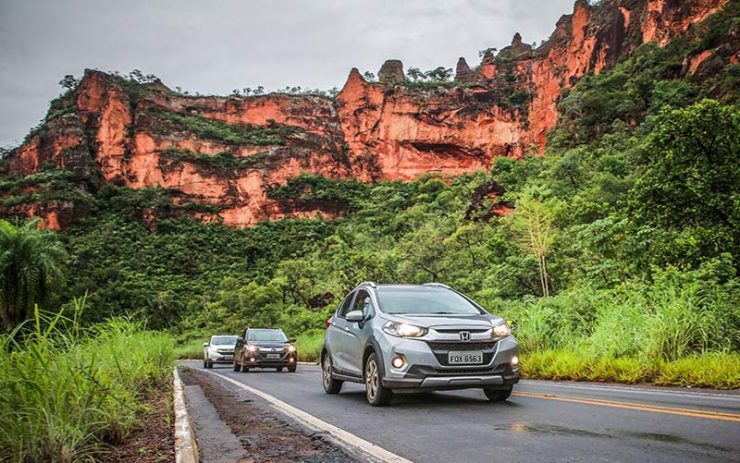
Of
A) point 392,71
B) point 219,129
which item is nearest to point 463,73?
point 392,71

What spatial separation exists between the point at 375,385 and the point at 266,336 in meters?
13.4

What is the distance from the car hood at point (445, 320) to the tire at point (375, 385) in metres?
0.64

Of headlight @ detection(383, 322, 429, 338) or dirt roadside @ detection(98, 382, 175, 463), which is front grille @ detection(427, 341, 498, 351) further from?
dirt roadside @ detection(98, 382, 175, 463)

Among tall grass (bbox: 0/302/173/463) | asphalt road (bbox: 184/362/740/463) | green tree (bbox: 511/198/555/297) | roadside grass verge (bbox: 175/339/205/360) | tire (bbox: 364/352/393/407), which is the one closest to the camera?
tall grass (bbox: 0/302/173/463)

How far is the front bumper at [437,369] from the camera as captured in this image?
7.42 m

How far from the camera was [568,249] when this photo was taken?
22.5 metres

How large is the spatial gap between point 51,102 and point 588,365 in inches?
4978

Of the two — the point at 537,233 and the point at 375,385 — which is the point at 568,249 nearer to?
the point at 537,233

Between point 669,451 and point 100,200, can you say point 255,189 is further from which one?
point 669,451

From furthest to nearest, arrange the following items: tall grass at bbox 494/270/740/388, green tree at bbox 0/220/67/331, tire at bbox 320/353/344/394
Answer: green tree at bbox 0/220/67/331 → tire at bbox 320/353/344/394 → tall grass at bbox 494/270/740/388

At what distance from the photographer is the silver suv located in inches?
293

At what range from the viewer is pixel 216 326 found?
160 feet

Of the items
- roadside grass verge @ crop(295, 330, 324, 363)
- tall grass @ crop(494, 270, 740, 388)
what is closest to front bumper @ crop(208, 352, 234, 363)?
roadside grass verge @ crop(295, 330, 324, 363)

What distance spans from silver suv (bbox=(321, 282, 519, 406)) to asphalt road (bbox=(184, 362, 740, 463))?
325mm
